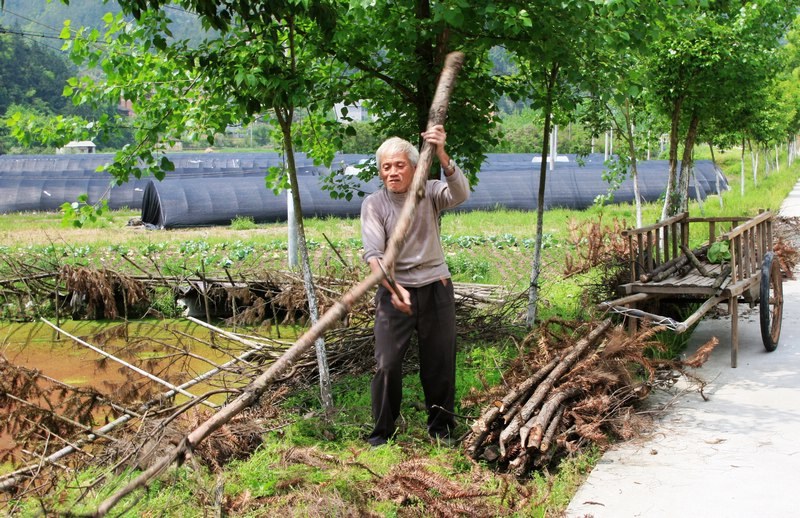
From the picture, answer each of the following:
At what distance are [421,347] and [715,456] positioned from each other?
184 centimetres

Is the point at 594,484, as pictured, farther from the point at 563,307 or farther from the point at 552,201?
the point at 552,201

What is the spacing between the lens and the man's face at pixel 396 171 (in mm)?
4934

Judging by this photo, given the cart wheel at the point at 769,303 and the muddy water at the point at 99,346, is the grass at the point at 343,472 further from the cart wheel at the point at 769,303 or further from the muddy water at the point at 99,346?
the muddy water at the point at 99,346

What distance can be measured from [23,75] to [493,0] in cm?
6768

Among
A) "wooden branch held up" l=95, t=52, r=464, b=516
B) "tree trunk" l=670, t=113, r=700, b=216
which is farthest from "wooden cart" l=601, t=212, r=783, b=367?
"tree trunk" l=670, t=113, r=700, b=216

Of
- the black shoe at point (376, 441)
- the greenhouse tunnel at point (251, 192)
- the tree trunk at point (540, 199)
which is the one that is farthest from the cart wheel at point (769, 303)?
the greenhouse tunnel at point (251, 192)

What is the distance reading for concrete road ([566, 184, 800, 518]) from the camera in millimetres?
4355

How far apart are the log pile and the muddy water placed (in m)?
3.03

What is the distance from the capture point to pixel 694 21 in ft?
33.5

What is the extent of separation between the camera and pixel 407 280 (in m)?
5.10

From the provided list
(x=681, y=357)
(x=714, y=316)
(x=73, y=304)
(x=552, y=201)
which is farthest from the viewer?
(x=552, y=201)

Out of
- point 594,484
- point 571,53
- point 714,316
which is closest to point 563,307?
point 714,316

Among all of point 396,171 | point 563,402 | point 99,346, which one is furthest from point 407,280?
point 99,346

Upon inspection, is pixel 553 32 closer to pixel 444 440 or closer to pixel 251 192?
pixel 444 440
